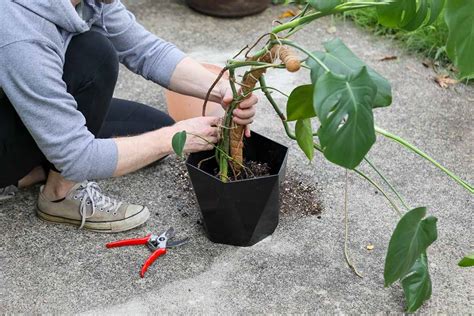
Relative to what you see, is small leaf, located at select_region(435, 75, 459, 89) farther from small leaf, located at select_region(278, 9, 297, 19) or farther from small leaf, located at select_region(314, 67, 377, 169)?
small leaf, located at select_region(314, 67, 377, 169)

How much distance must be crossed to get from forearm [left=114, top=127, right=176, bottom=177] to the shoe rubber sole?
271 mm

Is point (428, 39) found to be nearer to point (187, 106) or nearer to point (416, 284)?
point (187, 106)

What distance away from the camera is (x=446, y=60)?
130 inches

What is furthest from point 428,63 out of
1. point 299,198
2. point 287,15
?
point 299,198

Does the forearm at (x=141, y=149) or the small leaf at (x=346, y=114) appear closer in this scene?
the small leaf at (x=346, y=114)

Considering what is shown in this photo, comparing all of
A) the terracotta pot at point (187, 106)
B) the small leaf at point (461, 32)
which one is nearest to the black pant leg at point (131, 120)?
the terracotta pot at point (187, 106)

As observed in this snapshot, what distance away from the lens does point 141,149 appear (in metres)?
2.03

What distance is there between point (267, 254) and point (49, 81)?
792 mm

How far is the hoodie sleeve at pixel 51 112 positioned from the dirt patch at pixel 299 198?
24.5 inches

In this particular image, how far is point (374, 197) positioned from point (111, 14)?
1.01 meters

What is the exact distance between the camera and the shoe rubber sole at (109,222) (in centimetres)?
226

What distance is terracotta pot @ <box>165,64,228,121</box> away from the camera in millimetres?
2508

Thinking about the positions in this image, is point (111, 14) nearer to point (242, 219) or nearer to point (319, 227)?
point (242, 219)

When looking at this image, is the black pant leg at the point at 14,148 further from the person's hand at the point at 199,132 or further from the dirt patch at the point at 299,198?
the dirt patch at the point at 299,198
